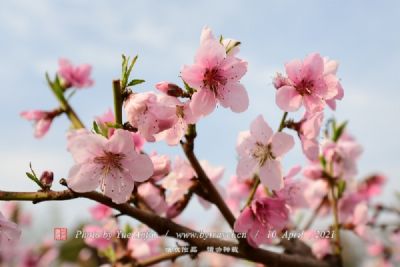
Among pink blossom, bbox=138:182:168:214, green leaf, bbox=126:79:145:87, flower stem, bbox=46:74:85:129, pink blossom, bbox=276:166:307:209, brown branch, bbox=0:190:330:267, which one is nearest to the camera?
brown branch, bbox=0:190:330:267

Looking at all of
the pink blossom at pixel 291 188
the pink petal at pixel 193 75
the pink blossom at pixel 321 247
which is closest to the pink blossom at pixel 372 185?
the pink blossom at pixel 321 247

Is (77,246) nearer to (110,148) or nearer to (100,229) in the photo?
(100,229)

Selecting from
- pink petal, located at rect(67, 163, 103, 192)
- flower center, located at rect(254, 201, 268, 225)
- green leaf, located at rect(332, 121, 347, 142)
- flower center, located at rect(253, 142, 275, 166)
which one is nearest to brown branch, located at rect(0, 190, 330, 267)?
pink petal, located at rect(67, 163, 103, 192)

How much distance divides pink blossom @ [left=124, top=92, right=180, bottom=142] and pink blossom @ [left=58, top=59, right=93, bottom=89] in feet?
4.68

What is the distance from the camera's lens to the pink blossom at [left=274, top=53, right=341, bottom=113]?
165cm

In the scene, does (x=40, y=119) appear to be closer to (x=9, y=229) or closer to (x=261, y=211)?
(x=9, y=229)

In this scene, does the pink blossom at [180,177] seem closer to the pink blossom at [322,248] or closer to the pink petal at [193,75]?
the pink petal at [193,75]

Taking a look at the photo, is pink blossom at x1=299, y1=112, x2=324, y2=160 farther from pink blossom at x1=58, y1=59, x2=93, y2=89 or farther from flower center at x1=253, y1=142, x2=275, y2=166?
pink blossom at x1=58, y1=59, x2=93, y2=89

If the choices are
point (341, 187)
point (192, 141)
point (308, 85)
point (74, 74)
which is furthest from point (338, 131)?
point (74, 74)

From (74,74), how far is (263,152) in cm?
144

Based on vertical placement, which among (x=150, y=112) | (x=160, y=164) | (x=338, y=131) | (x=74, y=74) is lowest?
(x=160, y=164)

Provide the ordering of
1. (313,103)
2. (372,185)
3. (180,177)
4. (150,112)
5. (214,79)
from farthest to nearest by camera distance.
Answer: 1. (372,185)
2. (180,177)
3. (313,103)
4. (214,79)
5. (150,112)

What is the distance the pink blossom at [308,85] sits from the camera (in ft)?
5.42

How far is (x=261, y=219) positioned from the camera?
183 centimetres
